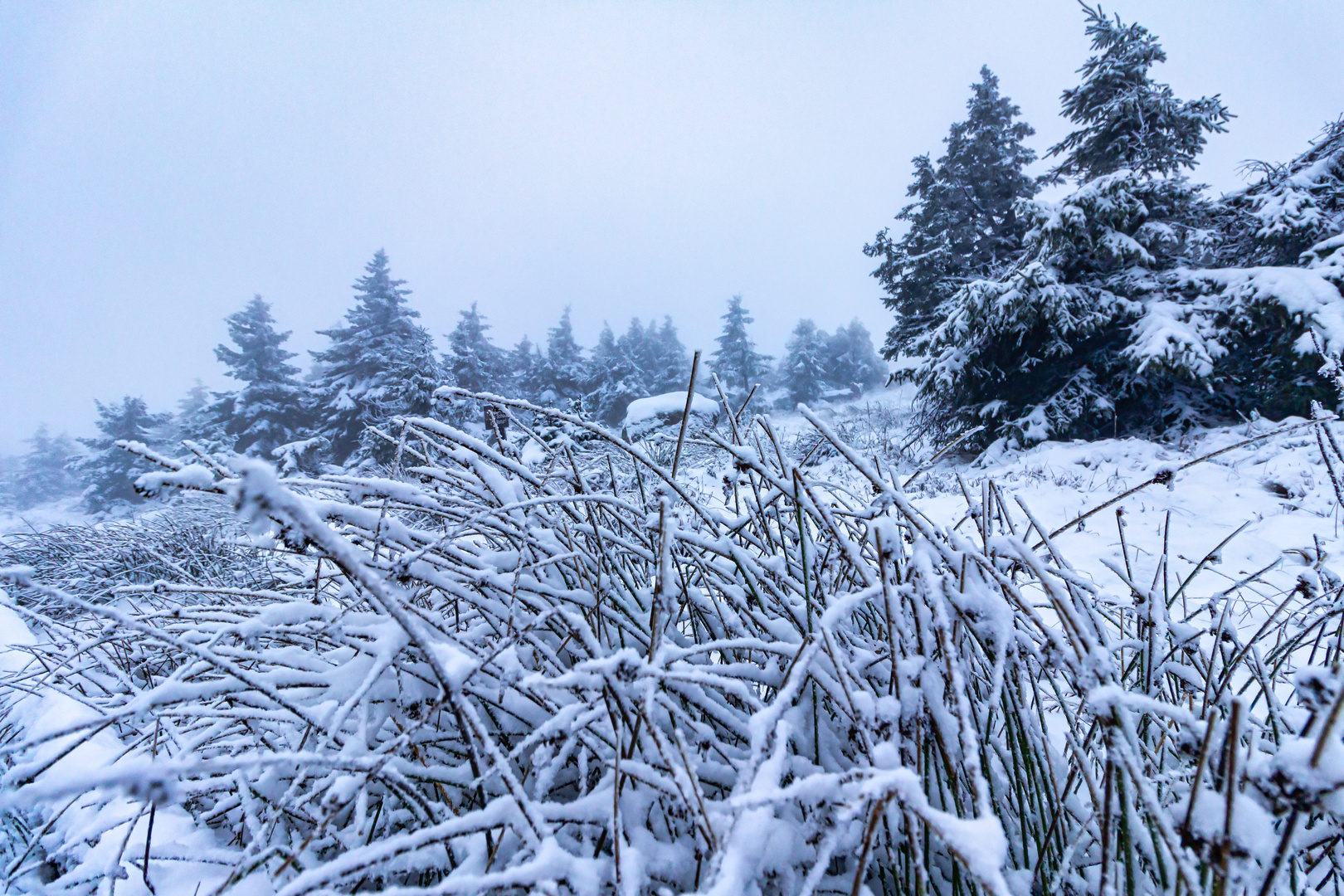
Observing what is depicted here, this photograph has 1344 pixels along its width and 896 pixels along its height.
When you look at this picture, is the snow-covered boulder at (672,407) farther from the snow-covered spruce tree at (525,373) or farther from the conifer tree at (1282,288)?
the snow-covered spruce tree at (525,373)

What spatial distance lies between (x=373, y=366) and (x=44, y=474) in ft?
74.6

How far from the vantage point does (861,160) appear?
179750 millimetres

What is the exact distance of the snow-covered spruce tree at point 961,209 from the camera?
9281 millimetres

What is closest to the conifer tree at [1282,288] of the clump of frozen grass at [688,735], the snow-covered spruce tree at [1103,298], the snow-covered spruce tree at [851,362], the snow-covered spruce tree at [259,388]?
the snow-covered spruce tree at [1103,298]

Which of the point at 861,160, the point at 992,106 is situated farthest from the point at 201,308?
the point at 861,160

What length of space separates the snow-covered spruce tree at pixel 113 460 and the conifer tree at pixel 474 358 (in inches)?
378

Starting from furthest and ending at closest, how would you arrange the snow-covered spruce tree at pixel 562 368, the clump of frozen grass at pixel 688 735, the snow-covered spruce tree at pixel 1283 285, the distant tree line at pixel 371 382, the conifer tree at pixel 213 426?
the snow-covered spruce tree at pixel 562 368 → the conifer tree at pixel 213 426 → the distant tree line at pixel 371 382 → the snow-covered spruce tree at pixel 1283 285 → the clump of frozen grass at pixel 688 735

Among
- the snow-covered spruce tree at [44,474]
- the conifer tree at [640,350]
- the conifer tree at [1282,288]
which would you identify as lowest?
the snow-covered spruce tree at [44,474]

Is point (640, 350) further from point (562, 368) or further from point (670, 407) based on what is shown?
point (670, 407)

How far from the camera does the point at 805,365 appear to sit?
2541 cm

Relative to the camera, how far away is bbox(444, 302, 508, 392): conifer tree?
55.3 ft

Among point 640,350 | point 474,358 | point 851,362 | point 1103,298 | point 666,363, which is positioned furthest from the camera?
point 851,362

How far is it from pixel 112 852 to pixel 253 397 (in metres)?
19.3

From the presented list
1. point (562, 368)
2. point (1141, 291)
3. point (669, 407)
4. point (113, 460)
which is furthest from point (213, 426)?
point (1141, 291)
